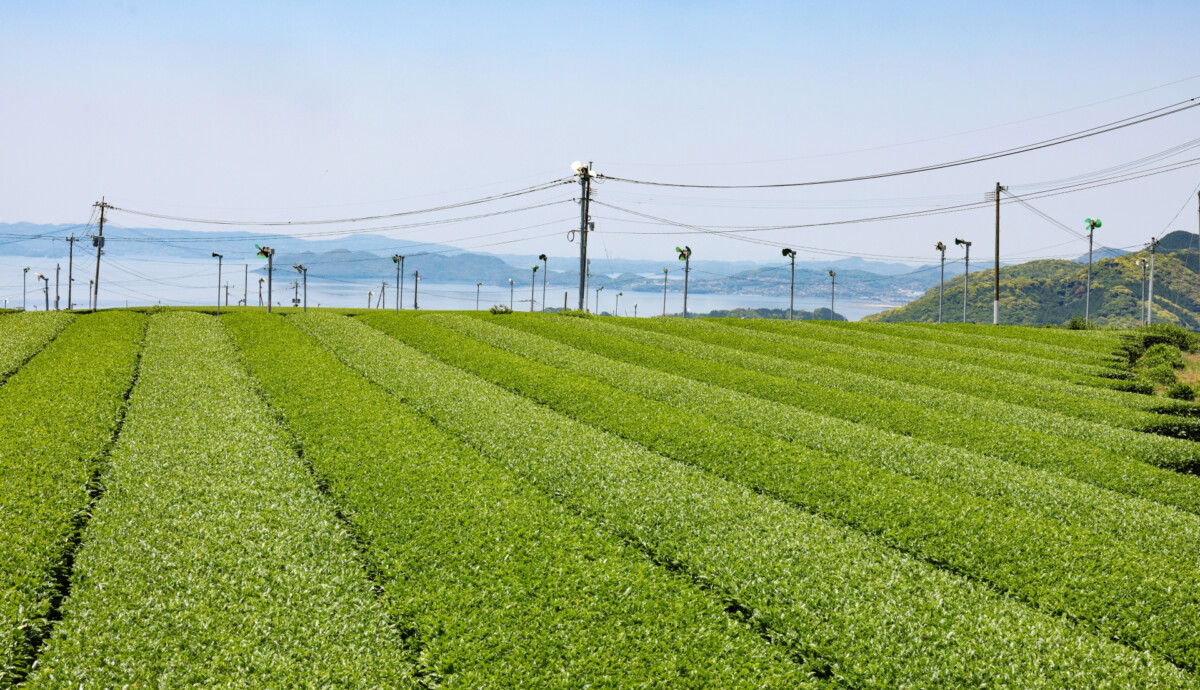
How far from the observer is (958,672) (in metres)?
8.19

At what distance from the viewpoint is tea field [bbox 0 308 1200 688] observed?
8266 mm

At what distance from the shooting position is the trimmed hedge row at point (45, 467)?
870 cm

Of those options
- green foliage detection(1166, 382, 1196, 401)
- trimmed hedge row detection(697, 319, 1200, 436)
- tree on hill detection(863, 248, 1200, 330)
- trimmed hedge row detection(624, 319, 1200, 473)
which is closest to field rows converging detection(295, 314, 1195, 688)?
trimmed hedge row detection(624, 319, 1200, 473)

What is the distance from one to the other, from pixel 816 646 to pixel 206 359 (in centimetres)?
2410

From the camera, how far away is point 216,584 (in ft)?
30.7

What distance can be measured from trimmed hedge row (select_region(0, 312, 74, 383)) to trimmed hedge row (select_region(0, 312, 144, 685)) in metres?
0.57

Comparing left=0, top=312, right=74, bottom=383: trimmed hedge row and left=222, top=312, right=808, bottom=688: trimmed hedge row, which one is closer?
left=222, top=312, right=808, bottom=688: trimmed hedge row

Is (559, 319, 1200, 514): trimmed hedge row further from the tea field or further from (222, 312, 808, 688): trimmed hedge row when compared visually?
(222, 312, 808, 688): trimmed hedge row

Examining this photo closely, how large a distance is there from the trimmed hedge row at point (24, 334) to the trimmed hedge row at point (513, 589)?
16.0m

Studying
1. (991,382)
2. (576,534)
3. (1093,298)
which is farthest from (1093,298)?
(576,534)

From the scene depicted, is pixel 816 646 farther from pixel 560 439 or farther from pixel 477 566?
pixel 560 439

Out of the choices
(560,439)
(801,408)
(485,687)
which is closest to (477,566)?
(485,687)

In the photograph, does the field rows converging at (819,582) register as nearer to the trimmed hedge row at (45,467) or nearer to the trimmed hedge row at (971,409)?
the trimmed hedge row at (45,467)

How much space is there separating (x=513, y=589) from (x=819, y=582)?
446 cm
